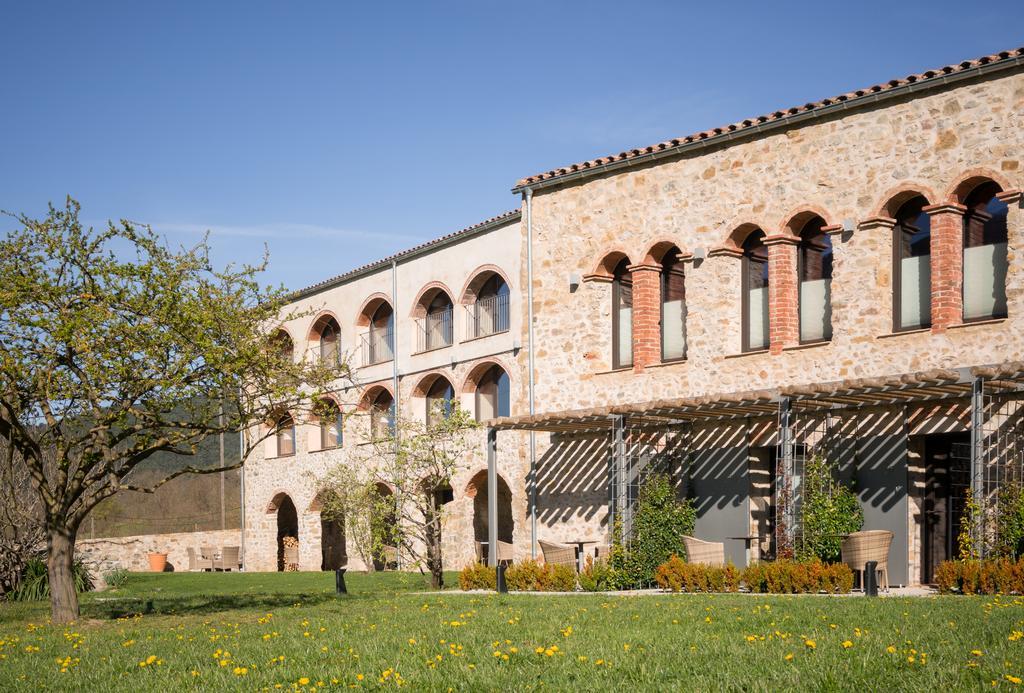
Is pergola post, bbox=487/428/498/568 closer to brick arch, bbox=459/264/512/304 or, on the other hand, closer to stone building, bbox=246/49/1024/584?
stone building, bbox=246/49/1024/584

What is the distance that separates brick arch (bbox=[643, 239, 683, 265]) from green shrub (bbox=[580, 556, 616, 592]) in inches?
211

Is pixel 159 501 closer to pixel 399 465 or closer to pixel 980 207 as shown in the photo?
pixel 399 465

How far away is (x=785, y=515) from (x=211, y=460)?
28587 millimetres

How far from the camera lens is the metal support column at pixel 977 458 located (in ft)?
47.6

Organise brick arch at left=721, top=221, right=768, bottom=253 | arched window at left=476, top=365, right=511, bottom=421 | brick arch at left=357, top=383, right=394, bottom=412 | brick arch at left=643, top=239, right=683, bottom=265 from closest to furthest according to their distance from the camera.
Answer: brick arch at left=721, top=221, right=768, bottom=253 < brick arch at left=643, top=239, right=683, bottom=265 < arched window at left=476, top=365, right=511, bottom=421 < brick arch at left=357, top=383, right=394, bottom=412

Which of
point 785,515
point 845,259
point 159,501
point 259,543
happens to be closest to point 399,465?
point 785,515

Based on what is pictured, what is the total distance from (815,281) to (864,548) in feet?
15.3

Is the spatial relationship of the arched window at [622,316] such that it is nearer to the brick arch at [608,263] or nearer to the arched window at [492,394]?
the brick arch at [608,263]

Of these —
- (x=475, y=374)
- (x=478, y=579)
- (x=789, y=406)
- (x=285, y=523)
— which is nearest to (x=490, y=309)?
(x=475, y=374)

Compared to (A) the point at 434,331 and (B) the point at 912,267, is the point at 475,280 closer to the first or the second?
(A) the point at 434,331

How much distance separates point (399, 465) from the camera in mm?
21078

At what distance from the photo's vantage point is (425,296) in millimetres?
27188

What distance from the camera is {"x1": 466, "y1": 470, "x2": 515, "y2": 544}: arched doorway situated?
25.6 metres

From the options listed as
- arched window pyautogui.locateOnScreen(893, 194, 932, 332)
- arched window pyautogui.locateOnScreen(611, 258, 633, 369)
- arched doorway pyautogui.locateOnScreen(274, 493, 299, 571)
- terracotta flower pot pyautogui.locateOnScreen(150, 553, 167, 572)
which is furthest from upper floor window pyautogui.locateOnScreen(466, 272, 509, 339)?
terracotta flower pot pyautogui.locateOnScreen(150, 553, 167, 572)
